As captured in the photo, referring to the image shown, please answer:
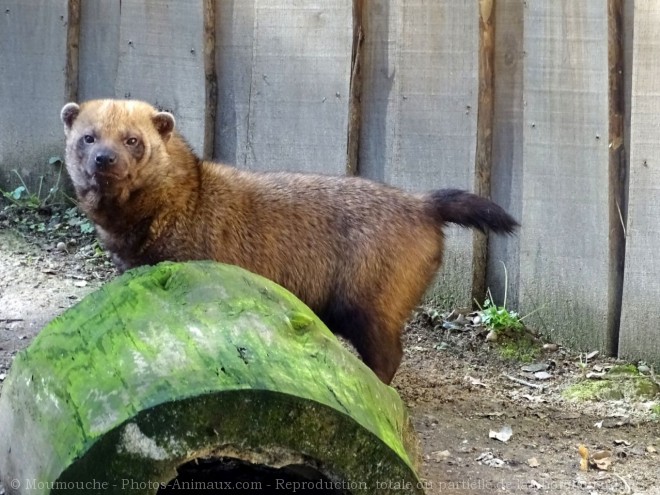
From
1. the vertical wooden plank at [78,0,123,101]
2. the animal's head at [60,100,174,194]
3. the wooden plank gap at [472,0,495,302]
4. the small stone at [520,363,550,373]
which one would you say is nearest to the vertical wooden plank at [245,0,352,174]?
the wooden plank gap at [472,0,495,302]

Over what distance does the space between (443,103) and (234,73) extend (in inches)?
58.3

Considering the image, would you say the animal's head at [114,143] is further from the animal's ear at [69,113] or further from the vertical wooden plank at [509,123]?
the vertical wooden plank at [509,123]

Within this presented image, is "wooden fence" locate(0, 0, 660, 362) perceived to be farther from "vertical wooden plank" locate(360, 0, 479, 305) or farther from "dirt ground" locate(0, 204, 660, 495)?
"dirt ground" locate(0, 204, 660, 495)

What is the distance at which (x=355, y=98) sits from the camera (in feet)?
20.5

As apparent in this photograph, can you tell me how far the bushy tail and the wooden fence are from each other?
2.36 ft

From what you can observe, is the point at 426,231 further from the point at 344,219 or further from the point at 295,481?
the point at 295,481

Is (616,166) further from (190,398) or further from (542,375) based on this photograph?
(190,398)

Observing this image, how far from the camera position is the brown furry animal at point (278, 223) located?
491 cm

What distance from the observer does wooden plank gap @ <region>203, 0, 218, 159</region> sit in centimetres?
660

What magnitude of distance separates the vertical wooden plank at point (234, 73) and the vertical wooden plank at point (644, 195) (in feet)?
8.23

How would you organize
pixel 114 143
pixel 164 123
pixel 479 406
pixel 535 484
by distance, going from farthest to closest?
pixel 479 406
pixel 164 123
pixel 114 143
pixel 535 484

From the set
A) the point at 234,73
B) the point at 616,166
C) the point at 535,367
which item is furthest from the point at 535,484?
the point at 234,73

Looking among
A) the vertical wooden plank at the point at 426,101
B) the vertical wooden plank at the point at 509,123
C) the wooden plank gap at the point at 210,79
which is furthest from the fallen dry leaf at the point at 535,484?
the wooden plank gap at the point at 210,79

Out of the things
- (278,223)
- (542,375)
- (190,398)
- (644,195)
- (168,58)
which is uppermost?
(168,58)
